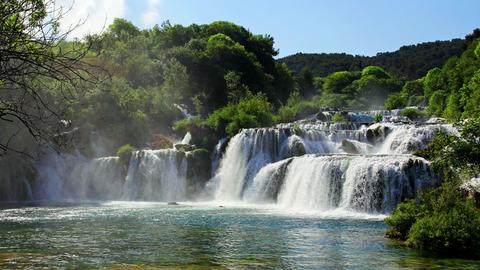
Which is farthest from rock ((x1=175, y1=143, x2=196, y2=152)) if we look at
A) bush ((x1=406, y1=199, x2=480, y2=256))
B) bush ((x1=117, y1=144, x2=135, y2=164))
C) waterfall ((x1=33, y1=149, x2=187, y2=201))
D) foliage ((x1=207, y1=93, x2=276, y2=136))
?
bush ((x1=406, y1=199, x2=480, y2=256))

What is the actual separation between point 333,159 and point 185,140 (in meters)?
22.1

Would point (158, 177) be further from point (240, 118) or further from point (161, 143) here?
point (240, 118)

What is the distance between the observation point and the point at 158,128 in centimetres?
5997

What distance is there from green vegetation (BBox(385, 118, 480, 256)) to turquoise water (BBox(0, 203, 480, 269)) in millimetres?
781

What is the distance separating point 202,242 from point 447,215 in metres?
8.46

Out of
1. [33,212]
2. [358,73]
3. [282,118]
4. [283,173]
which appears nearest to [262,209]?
[283,173]

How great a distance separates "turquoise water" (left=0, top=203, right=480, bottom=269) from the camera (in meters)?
15.8

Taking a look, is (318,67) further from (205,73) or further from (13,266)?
(13,266)

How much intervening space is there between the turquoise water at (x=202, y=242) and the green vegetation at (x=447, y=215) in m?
0.78

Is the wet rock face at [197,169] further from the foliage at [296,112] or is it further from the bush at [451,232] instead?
the bush at [451,232]

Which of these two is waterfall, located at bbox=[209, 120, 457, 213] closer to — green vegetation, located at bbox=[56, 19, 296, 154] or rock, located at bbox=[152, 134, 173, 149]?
green vegetation, located at bbox=[56, 19, 296, 154]

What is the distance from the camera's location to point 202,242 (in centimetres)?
2005

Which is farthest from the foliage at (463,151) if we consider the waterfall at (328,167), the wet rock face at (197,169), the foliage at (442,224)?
the wet rock face at (197,169)

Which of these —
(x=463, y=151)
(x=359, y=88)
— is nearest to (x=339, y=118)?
(x=463, y=151)
